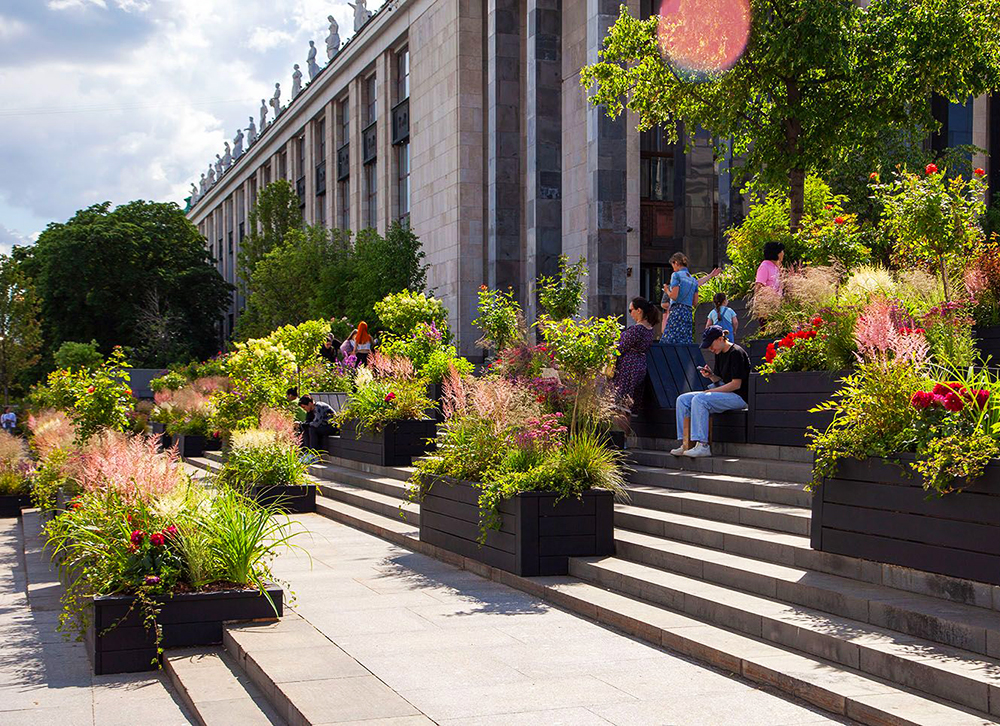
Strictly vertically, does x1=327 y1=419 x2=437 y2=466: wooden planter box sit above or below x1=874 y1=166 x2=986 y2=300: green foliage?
below

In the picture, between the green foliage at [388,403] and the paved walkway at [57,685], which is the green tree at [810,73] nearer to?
the green foliage at [388,403]

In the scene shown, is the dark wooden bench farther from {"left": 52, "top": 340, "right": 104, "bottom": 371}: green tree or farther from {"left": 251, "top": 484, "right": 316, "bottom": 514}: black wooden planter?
{"left": 52, "top": 340, "right": 104, "bottom": 371}: green tree

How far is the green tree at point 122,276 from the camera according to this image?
62656mm

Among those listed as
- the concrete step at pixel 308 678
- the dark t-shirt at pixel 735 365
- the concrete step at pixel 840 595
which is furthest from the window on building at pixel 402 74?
the concrete step at pixel 308 678

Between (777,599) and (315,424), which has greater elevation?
(315,424)

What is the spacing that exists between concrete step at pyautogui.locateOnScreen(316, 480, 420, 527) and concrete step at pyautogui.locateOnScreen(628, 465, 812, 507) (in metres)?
2.73

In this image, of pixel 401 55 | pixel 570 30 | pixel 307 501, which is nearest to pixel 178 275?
pixel 401 55

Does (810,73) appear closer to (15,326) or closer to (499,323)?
(499,323)

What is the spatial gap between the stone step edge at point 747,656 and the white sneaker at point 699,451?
2.33 meters

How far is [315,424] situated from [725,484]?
1073 centimetres

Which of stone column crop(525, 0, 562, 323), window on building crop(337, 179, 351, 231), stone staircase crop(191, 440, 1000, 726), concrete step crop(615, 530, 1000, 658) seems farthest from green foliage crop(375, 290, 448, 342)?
window on building crop(337, 179, 351, 231)

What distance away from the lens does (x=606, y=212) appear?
25078mm

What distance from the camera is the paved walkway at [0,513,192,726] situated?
549cm

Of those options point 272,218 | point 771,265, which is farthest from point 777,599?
point 272,218
